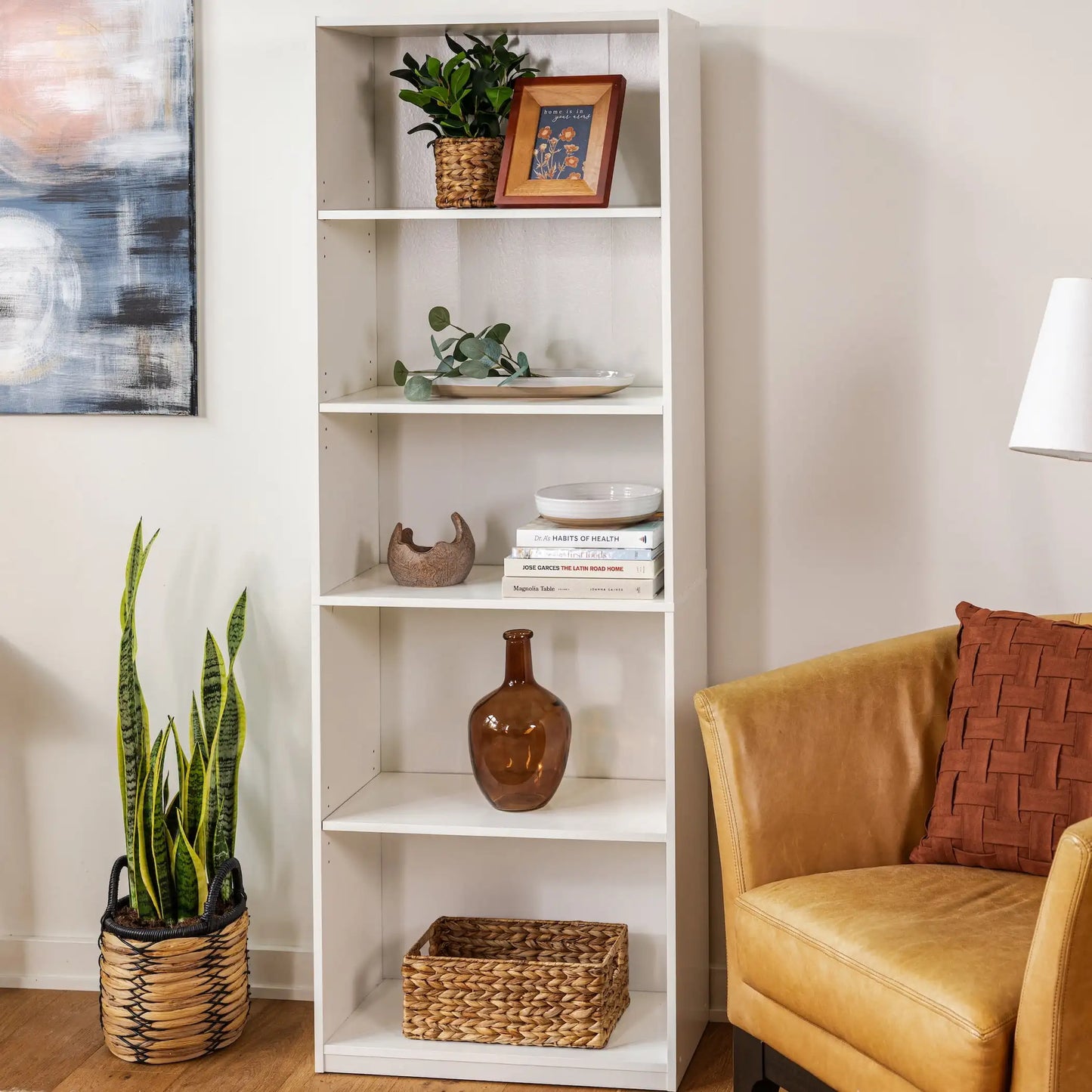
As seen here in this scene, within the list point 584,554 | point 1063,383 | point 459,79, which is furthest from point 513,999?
point 459,79

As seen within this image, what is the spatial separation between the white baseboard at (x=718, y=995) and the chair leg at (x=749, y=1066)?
0.52 m

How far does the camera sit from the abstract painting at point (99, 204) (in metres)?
2.61

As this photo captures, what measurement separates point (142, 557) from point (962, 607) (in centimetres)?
150

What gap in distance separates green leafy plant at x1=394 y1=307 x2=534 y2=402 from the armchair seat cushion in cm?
100

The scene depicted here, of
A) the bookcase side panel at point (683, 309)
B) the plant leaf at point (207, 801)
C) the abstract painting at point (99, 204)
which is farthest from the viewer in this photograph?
the abstract painting at point (99, 204)

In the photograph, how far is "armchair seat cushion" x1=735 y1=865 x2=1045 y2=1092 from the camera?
163 centimetres

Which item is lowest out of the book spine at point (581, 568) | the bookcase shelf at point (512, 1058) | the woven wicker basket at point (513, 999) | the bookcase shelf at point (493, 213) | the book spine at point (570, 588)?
the bookcase shelf at point (512, 1058)

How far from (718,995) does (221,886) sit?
3.26 feet

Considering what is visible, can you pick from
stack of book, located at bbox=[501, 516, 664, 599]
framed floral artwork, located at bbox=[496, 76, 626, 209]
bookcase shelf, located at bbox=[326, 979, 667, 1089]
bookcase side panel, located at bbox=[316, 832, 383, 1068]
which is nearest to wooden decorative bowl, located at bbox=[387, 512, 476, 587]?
stack of book, located at bbox=[501, 516, 664, 599]

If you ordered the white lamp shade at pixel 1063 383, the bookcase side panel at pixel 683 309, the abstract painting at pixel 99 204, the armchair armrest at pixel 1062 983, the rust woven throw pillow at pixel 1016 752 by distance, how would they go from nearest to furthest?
the armchair armrest at pixel 1062 983
the white lamp shade at pixel 1063 383
the rust woven throw pillow at pixel 1016 752
the bookcase side panel at pixel 683 309
the abstract painting at pixel 99 204

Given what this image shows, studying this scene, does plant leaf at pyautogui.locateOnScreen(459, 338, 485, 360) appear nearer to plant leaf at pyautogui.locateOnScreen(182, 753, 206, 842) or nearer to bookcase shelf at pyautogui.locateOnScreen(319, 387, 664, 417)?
bookcase shelf at pyautogui.locateOnScreen(319, 387, 664, 417)

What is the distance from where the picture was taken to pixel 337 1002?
247 centimetres

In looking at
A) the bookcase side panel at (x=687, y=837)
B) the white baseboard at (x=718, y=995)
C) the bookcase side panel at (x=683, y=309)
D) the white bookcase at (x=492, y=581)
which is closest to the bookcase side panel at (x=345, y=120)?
the white bookcase at (x=492, y=581)

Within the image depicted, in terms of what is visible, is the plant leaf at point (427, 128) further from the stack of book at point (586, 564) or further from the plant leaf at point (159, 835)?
→ the plant leaf at point (159, 835)
